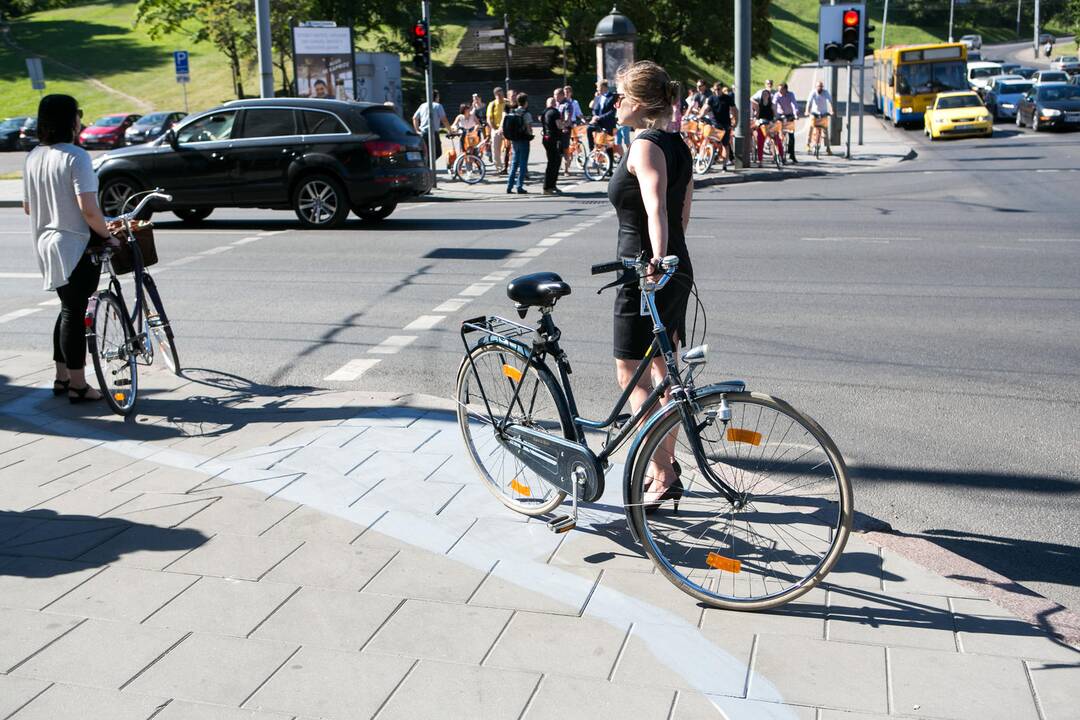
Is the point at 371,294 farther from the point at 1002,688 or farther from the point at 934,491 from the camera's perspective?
the point at 1002,688

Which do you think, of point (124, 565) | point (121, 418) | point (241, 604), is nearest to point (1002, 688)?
point (241, 604)

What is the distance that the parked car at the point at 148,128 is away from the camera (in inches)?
1759

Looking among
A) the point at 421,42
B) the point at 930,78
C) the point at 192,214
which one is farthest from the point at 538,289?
the point at 930,78

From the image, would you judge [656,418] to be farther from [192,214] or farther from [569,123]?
[569,123]

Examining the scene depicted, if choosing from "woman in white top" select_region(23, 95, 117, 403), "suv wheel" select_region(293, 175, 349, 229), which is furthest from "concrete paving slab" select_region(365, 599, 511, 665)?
"suv wheel" select_region(293, 175, 349, 229)

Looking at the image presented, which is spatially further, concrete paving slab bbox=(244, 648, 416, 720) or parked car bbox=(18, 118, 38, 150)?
parked car bbox=(18, 118, 38, 150)

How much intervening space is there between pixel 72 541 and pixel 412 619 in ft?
5.50

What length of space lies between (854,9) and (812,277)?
51.6ft

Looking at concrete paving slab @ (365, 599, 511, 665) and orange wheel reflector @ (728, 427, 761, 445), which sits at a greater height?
orange wheel reflector @ (728, 427, 761, 445)

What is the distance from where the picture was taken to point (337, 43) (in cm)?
2612

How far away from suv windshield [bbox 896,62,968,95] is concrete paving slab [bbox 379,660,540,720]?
4051 centimetres

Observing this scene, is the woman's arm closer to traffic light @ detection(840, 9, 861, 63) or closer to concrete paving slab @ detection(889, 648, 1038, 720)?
concrete paving slab @ detection(889, 648, 1038, 720)

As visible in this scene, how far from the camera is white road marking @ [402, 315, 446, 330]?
9.14 m

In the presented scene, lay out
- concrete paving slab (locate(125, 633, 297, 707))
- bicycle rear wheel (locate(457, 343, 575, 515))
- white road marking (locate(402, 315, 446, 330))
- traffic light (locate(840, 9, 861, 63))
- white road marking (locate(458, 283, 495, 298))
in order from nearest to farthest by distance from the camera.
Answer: concrete paving slab (locate(125, 633, 297, 707)), bicycle rear wheel (locate(457, 343, 575, 515)), white road marking (locate(402, 315, 446, 330)), white road marking (locate(458, 283, 495, 298)), traffic light (locate(840, 9, 861, 63))
